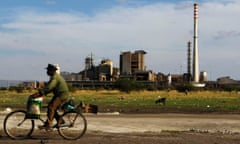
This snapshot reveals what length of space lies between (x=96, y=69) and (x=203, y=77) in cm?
2787

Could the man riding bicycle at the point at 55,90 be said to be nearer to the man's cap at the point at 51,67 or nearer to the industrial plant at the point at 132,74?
the man's cap at the point at 51,67

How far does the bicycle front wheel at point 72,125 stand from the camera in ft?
46.8

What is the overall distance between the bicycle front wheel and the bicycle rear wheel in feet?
2.74

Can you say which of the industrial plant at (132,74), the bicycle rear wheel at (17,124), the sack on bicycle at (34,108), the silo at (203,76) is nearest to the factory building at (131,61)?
the industrial plant at (132,74)

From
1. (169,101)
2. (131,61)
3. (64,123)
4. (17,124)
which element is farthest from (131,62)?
(64,123)

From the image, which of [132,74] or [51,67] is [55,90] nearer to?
[51,67]

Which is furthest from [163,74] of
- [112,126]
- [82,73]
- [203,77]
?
[112,126]

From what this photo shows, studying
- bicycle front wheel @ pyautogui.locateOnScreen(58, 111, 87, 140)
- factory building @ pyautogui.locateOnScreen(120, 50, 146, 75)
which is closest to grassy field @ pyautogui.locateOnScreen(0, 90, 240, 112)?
bicycle front wheel @ pyautogui.locateOnScreen(58, 111, 87, 140)

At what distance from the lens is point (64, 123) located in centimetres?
1435

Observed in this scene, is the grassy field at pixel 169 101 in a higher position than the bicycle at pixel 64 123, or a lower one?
lower

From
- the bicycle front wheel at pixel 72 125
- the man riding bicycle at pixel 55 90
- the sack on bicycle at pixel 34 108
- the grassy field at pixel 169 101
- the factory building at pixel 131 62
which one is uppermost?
the factory building at pixel 131 62

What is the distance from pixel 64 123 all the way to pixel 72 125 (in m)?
0.25

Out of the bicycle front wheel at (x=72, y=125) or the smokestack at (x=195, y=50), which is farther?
the smokestack at (x=195, y=50)

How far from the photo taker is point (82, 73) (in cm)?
13825
